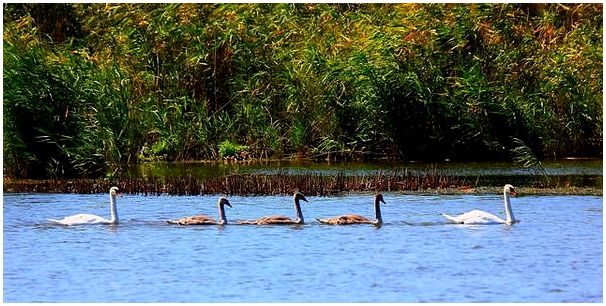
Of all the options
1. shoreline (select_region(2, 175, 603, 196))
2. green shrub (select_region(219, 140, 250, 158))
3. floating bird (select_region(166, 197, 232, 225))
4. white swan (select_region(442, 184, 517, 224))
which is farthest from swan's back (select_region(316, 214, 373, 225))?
green shrub (select_region(219, 140, 250, 158))

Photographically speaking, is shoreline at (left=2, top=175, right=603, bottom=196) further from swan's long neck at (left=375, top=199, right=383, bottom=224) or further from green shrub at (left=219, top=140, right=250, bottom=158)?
green shrub at (left=219, top=140, right=250, bottom=158)

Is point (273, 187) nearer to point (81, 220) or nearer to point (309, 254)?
point (81, 220)

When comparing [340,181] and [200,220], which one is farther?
[340,181]

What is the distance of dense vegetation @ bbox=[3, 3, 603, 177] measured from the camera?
75.3ft

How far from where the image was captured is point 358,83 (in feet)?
75.5

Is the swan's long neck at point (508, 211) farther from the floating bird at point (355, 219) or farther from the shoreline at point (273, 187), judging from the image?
the shoreline at point (273, 187)

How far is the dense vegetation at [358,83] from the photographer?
75.3 feet

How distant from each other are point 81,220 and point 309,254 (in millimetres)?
3298

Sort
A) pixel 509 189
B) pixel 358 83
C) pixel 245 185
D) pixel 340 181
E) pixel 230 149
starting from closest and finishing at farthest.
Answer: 1. pixel 509 189
2. pixel 245 185
3. pixel 340 181
4. pixel 358 83
5. pixel 230 149

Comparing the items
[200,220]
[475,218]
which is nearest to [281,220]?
[200,220]

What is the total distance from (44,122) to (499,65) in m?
8.28

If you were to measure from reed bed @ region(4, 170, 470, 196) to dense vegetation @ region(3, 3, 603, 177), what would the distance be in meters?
2.98

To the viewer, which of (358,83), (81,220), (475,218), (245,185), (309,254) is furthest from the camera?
(358,83)

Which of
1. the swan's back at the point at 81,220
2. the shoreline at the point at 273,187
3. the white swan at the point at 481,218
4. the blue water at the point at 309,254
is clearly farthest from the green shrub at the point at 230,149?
the white swan at the point at 481,218
